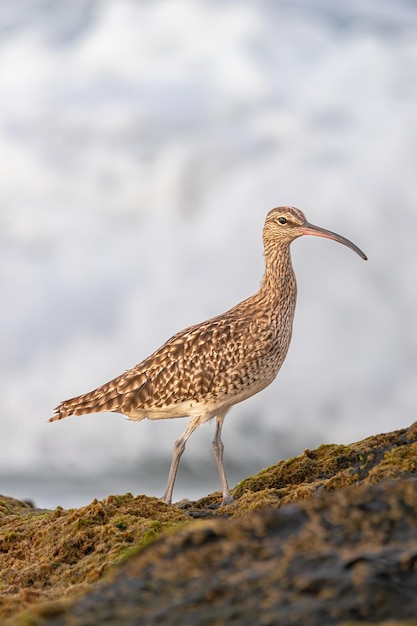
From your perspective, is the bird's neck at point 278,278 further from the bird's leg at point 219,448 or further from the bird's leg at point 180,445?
the bird's leg at point 180,445

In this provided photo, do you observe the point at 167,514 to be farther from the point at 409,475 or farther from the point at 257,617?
the point at 257,617

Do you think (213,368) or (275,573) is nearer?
(275,573)

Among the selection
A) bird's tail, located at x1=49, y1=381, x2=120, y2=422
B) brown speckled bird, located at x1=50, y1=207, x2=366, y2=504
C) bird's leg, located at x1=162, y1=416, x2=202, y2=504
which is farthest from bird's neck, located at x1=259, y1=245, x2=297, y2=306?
bird's tail, located at x1=49, y1=381, x2=120, y2=422

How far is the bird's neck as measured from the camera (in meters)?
17.4

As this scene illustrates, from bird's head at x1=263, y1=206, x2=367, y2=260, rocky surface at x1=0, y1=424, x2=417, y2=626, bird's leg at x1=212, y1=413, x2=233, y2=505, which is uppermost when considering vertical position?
bird's head at x1=263, y1=206, x2=367, y2=260

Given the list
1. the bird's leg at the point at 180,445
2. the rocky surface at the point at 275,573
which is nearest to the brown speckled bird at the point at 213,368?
the bird's leg at the point at 180,445

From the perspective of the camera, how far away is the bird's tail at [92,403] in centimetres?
1727

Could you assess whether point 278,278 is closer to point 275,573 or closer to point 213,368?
point 213,368

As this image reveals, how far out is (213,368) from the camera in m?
16.2

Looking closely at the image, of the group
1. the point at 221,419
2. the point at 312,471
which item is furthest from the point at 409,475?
the point at 221,419

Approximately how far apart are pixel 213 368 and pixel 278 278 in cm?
245

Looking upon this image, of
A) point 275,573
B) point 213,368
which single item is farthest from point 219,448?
point 275,573

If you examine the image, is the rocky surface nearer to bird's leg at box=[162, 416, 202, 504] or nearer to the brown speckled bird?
bird's leg at box=[162, 416, 202, 504]

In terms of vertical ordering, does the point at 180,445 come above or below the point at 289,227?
below
